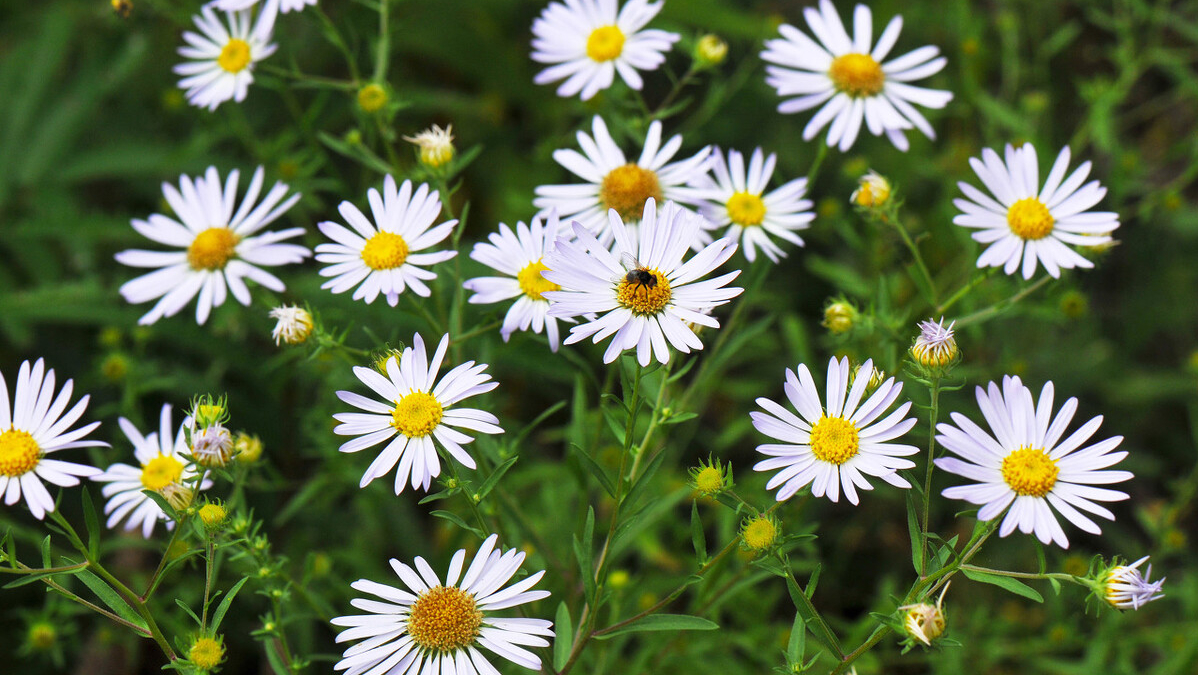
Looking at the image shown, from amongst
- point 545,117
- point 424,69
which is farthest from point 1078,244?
point 424,69

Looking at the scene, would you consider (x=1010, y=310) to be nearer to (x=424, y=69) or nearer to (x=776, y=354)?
(x=776, y=354)

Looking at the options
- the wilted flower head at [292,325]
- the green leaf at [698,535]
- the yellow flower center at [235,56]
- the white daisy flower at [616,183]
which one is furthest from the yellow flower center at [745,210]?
the yellow flower center at [235,56]

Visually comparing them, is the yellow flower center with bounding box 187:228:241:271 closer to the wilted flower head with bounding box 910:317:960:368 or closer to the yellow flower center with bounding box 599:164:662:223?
the yellow flower center with bounding box 599:164:662:223

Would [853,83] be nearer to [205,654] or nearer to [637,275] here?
[637,275]

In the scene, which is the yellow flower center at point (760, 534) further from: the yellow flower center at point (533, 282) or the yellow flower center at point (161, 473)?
the yellow flower center at point (161, 473)

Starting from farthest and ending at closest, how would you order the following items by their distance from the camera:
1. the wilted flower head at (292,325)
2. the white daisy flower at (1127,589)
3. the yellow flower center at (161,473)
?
the yellow flower center at (161,473)
the wilted flower head at (292,325)
the white daisy flower at (1127,589)

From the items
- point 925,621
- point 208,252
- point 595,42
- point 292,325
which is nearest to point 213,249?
point 208,252
